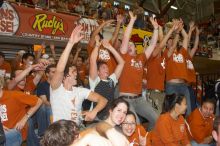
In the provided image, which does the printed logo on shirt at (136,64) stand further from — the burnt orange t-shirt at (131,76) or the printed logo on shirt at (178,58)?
the printed logo on shirt at (178,58)

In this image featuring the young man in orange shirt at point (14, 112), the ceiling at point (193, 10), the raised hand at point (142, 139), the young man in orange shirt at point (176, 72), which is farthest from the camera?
the ceiling at point (193, 10)

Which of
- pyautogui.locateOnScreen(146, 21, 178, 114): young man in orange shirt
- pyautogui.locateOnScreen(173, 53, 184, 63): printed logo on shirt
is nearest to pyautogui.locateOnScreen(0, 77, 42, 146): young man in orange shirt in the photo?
pyautogui.locateOnScreen(146, 21, 178, 114): young man in orange shirt

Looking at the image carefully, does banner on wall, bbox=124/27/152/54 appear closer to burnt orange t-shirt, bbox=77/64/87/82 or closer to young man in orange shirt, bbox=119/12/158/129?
burnt orange t-shirt, bbox=77/64/87/82

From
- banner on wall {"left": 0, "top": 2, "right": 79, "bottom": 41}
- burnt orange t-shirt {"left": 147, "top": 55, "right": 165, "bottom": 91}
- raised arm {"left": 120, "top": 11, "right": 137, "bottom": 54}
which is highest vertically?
banner on wall {"left": 0, "top": 2, "right": 79, "bottom": 41}

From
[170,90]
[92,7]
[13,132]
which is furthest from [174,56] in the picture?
[92,7]

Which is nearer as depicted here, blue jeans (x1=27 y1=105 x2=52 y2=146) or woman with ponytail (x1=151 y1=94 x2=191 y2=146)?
woman with ponytail (x1=151 y1=94 x2=191 y2=146)

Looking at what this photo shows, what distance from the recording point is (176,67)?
693cm

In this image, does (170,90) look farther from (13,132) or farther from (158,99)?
(13,132)

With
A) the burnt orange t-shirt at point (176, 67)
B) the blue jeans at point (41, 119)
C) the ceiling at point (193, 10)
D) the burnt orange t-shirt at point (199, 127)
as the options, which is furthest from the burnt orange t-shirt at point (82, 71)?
the ceiling at point (193, 10)

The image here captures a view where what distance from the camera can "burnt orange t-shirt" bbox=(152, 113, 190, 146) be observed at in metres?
5.02

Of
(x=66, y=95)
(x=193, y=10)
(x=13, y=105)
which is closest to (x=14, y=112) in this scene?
(x=13, y=105)

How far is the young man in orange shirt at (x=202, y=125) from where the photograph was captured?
19.4 ft

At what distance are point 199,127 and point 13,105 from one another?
10.0 ft

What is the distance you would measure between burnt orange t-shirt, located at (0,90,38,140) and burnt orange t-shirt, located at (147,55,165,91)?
2.73m
